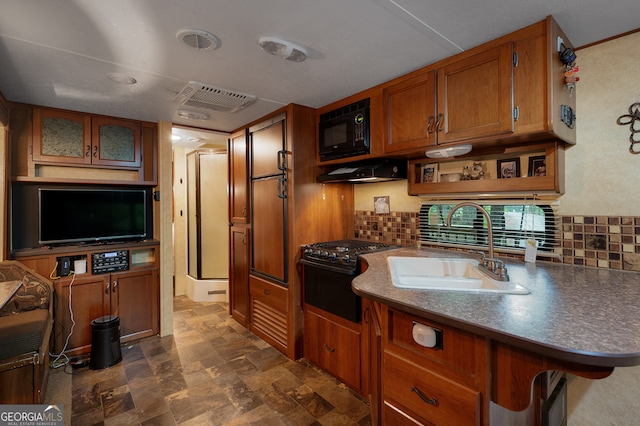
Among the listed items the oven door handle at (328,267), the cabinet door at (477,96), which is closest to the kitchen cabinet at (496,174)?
the cabinet door at (477,96)

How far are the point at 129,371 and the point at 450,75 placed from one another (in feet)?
10.3

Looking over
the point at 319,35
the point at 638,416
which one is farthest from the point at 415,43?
the point at 638,416

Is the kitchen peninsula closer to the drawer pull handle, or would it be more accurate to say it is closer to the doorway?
the drawer pull handle

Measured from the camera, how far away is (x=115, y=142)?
9.59 ft

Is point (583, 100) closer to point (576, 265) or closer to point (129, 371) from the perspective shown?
point (576, 265)

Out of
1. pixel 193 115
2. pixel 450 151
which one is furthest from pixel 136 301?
pixel 450 151

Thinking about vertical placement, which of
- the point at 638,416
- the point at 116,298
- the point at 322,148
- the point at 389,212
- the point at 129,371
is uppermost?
the point at 322,148

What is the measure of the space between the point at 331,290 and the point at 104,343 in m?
1.94

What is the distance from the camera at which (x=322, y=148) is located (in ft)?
8.62

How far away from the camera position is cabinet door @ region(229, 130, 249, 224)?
316cm

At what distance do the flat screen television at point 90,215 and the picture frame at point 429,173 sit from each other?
2738 millimetres

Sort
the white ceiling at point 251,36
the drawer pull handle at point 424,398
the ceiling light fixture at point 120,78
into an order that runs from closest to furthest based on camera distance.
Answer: the drawer pull handle at point 424,398 → the white ceiling at point 251,36 → the ceiling light fixture at point 120,78

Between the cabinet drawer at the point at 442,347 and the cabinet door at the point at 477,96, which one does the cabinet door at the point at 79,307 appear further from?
the cabinet door at the point at 477,96

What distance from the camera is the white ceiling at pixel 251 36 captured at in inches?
52.7
